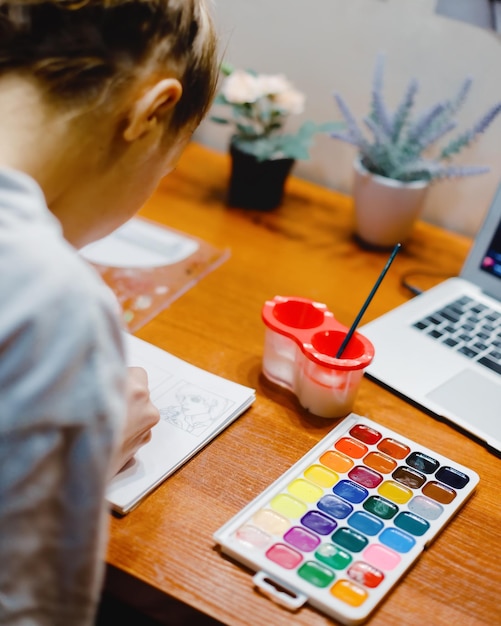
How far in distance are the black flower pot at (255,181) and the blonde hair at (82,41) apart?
0.56 metres

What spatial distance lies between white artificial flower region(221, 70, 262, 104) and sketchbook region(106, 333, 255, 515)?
0.46 m

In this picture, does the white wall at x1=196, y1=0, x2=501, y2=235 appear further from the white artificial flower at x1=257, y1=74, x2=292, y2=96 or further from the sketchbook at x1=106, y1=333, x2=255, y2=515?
the sketchbook at x1=106, y1=333, x2=255, y2=515

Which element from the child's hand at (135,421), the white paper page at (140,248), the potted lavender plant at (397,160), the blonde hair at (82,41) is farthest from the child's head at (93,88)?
the potted lavender plant at (397,160)

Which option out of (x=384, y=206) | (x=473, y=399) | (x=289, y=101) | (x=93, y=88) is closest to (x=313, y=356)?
(x=473, y=399)

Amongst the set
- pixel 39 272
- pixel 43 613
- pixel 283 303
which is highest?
pixel 39 272

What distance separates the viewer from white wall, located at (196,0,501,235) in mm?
1087

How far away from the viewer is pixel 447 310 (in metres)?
0.93

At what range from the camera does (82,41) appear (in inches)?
20.6

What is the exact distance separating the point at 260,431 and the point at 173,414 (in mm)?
85

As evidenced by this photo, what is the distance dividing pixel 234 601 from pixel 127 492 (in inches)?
5.1

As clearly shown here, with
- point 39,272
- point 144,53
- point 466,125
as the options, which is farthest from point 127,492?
point 466,125

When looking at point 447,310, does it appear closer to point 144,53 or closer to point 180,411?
point 180,411

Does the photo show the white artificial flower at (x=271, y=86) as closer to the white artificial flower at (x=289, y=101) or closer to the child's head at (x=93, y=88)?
the white artificial flower at (x=289, y=101)

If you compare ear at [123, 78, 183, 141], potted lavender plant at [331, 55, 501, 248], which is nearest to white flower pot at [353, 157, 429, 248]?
potted lavender plant at [331, 55, 501, 248]
